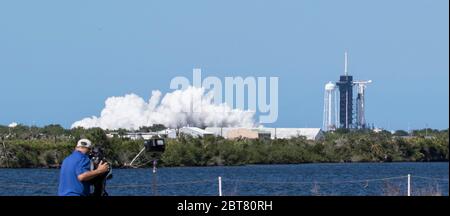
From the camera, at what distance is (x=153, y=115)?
7382 inches

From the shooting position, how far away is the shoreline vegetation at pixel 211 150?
109250mm

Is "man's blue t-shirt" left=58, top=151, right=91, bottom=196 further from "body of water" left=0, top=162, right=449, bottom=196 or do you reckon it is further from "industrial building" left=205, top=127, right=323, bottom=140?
"industrial building" left=205, top=127, right=323, bottom=140

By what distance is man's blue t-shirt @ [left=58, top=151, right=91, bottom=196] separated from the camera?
52.1 feet

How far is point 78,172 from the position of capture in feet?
52.2

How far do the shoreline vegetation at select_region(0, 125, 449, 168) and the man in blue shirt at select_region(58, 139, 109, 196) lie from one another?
8463cm

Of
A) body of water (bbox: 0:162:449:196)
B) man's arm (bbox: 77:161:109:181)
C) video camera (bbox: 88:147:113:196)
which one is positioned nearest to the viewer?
man's arm (bbox: 77:161:109:181)

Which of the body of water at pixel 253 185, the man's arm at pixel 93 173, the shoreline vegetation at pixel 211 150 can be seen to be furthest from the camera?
the shoreline vegetation at pixel 211 150

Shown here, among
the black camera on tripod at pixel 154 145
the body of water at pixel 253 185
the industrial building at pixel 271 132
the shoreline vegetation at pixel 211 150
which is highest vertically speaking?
the industrial building at pixel 271 132

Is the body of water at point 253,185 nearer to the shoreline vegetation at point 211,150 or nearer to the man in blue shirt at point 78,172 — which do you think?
the man in blue shirt at point 78,172

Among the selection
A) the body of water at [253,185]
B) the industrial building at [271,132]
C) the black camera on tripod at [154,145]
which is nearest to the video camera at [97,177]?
the black camera on tripod at [154,145]

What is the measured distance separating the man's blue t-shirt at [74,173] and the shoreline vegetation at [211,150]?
278 feet

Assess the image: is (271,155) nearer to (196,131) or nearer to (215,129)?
(196,131)

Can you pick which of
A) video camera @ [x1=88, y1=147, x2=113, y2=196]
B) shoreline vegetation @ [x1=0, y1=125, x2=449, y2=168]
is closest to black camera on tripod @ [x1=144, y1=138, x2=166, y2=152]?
video camera @ [x1=88, y1=147, x2=113, y2=196]
